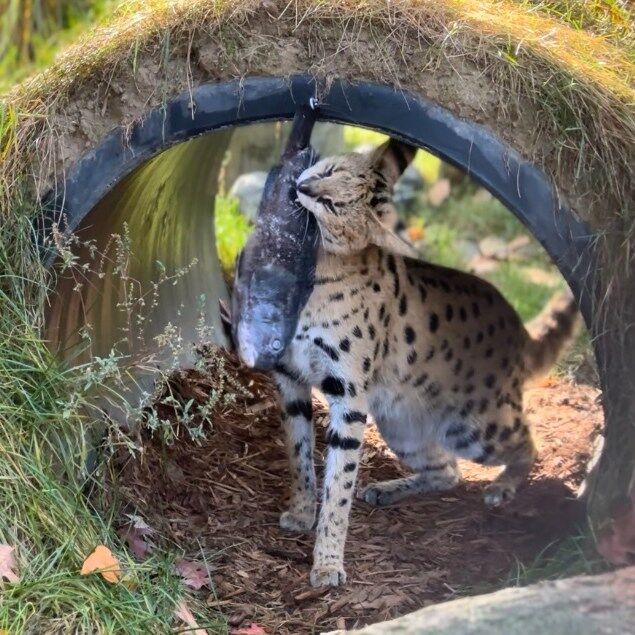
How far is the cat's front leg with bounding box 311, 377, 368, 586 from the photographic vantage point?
187 inches

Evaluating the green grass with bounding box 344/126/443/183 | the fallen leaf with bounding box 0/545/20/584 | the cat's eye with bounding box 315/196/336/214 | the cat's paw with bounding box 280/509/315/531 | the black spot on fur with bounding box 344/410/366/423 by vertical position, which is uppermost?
the green grass with bounding box 344/126/443/183

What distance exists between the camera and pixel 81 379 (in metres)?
4.42

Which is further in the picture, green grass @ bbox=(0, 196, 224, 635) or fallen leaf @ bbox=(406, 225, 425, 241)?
→ fallen leaf @ bbox=(406, 225, 425, 241)

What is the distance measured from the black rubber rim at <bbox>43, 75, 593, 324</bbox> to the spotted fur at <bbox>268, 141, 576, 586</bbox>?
0.41m

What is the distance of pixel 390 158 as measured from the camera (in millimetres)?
4930

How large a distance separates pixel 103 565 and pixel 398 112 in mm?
2264

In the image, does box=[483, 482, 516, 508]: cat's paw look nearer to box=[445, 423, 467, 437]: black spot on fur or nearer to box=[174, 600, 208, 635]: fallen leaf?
box=[445, 423, 467, 437]: black spot on fur

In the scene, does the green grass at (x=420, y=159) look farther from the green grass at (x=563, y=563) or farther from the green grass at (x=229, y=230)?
the green grass at (x=563, y=563)

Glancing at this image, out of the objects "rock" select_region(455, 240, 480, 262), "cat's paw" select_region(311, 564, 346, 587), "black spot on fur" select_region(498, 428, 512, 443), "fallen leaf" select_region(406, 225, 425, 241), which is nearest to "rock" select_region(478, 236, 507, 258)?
"rock" select_region(455, 240, 480, 262)

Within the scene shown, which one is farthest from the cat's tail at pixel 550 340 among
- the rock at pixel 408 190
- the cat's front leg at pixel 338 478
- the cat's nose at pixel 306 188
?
the rock at pixel 408 190

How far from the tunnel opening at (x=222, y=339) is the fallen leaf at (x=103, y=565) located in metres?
0.66

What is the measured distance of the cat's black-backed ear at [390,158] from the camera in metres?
4.90

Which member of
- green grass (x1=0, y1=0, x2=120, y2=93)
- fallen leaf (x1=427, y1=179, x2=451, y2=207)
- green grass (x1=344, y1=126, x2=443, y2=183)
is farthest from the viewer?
green grass (x1=344, y1=126, x2=443, y2=183)

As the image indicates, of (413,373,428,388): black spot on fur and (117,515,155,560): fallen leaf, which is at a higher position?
(413,373,428,388): black spot on fur
